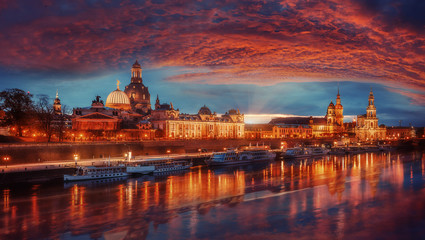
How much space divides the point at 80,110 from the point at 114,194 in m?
68.2

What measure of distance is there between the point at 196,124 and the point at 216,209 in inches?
3446

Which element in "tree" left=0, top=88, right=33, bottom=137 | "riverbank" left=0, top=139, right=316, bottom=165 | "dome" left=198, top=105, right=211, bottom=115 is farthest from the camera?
"dome" left=198, top=105, right=211, bottom=115

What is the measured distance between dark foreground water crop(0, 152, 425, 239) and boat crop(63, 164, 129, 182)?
2.43 metres

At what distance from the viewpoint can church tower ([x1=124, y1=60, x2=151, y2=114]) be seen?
5468 inches

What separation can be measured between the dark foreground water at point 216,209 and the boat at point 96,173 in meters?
2.43

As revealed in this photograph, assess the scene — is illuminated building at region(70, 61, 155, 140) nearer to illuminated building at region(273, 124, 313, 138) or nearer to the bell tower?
the bell tower

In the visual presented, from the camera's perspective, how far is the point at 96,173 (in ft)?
161

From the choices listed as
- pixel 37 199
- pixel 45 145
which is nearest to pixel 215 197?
pixel 37 199

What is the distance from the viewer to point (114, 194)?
3934 cm

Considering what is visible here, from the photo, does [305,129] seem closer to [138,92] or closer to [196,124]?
[196,124]

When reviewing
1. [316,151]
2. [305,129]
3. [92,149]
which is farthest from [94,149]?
[305,129]

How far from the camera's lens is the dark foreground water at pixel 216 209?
2647 cm

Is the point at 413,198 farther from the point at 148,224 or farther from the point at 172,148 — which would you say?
the point at 172,148

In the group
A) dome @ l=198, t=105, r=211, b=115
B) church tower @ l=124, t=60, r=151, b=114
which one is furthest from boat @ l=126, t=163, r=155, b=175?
church tower @ l=124, t=60, r=151, b=114
